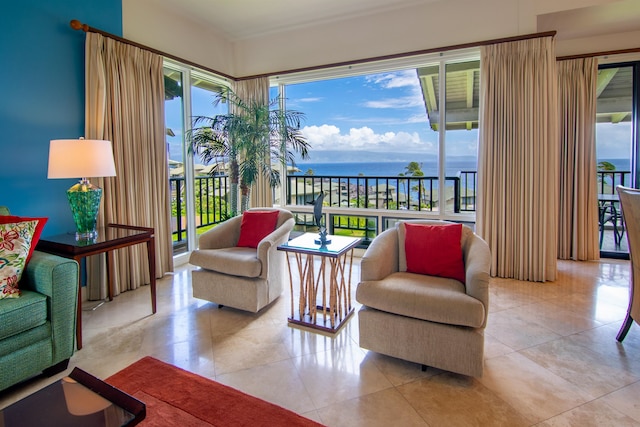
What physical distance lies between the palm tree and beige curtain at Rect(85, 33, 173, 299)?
653 mm

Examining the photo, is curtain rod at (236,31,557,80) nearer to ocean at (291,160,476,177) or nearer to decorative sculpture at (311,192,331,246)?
ocean at (291,160,476,177)

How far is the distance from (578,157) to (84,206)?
510 centimetres

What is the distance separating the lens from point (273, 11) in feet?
13.3

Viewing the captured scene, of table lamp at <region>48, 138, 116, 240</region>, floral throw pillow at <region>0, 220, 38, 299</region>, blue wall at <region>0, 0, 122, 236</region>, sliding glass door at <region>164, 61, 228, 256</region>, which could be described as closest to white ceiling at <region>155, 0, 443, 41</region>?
sliding glass door at <region>164, 61, 228, 256</region>

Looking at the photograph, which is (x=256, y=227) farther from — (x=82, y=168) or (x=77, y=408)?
(x=77, y=408)

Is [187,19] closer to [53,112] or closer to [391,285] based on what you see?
[53,112]

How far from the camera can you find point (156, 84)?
11.9 ft

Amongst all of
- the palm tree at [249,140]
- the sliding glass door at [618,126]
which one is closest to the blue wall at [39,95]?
the palm tree at [249,140]

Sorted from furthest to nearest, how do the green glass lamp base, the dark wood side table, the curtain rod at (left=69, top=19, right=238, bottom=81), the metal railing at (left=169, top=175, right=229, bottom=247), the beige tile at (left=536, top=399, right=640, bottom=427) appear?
the metal railing at (left=169, top=175, right=229, bottom=247), the curtain rod at (left=69, top=19, right=238, bottom=81), the green glass lamp base, the dark wood side table, the beige tile at (left=536, top=399, right=640, bottom=427)

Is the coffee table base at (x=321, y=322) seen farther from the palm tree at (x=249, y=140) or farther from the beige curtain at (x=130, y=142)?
the palm tree at (x=249, y=140)

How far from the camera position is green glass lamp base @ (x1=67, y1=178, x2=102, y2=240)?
258 cm

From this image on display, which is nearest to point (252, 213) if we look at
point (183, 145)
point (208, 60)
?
point (183, 145)

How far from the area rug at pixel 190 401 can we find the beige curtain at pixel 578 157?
13.6 ft

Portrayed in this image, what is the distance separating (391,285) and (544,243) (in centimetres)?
227
